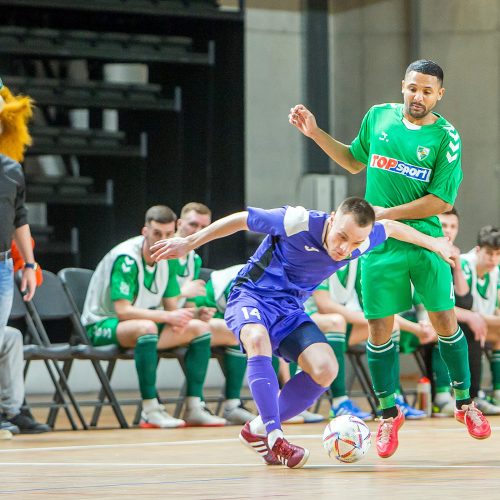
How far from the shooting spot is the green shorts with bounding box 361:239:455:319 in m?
5.00

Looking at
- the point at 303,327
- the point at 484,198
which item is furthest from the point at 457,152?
the point at 484,198

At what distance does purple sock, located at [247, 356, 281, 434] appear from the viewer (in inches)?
174

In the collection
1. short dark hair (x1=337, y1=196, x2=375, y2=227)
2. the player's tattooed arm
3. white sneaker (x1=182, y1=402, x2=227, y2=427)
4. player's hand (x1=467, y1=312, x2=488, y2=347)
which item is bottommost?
white sneaker (x1=182, y1=402, x2=227, y2=427)

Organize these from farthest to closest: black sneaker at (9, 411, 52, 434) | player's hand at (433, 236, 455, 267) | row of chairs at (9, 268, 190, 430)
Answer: row of chairs at (9, 268, 190, 430) → black sneaker at (9, 411, 52, 434) → player's hand at (433, 236, 455, 267)

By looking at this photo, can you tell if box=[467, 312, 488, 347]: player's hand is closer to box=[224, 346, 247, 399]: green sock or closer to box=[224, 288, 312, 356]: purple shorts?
box=[224, 346, 247, 399]: green sock

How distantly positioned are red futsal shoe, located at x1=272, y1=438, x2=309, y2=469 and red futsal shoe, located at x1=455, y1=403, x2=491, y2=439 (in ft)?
3.23

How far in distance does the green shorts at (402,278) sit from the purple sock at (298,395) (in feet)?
1.66

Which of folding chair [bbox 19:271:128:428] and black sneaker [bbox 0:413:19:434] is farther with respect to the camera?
folding chair [bbox 19:271:128:428]

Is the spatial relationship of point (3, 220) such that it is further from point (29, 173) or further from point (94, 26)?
point (94, 26)

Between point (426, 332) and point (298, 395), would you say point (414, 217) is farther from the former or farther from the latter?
point (426, 332)

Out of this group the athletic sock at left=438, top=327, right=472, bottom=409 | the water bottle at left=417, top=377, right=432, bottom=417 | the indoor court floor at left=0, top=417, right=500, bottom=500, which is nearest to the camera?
the indoor court floor at left=0, top=417, right=500, bottom=500

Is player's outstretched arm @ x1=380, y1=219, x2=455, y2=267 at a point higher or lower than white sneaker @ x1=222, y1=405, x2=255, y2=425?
higher

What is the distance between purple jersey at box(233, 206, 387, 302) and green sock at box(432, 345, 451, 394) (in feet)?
11.1

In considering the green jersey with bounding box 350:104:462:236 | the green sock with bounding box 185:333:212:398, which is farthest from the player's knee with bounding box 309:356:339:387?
the green sock with bounding box 185:333:212:398
